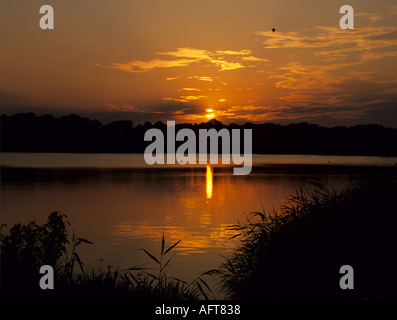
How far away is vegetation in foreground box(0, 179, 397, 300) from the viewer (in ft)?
38.3

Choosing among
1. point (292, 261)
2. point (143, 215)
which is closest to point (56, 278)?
point (292, 261)

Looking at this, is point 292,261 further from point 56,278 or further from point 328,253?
point 56,278

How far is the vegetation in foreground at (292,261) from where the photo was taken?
11664 mm

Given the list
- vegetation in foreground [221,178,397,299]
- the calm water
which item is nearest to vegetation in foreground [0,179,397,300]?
vegetation in foreground [221,178,397,299]

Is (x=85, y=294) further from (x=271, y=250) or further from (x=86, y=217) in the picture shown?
(x=86, y=217)

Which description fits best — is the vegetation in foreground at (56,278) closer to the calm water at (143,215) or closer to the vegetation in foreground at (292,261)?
the vegetation in foreground at (292,261)

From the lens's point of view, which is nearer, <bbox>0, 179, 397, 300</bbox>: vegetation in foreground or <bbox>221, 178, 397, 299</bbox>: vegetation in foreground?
<bbox>0, 179, 397, 300</bbox>: vegetation in foreground

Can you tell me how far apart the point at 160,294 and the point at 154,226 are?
25723 mm

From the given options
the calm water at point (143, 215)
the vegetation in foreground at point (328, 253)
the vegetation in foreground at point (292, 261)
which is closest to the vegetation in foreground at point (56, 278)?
the vegetation in foreground at point (292, 261)

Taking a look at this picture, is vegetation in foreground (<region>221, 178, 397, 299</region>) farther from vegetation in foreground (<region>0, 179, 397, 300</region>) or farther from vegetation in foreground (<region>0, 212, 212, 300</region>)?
vegetation in foreground (<region>0, 212, 212, 300</region>)

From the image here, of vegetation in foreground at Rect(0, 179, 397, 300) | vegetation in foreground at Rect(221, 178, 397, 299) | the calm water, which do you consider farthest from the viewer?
the calm water

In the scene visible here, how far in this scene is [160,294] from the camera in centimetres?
1166

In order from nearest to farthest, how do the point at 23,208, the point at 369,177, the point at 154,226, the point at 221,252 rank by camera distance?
the point at 369,177
the point at 221,252
the point at 154,226
the point at 23,208
